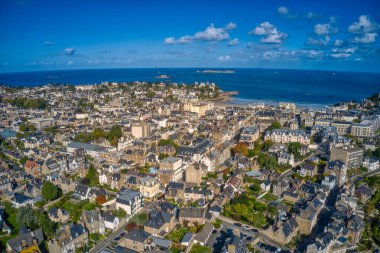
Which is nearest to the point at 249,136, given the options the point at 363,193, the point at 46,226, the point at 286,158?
the point at 286,158

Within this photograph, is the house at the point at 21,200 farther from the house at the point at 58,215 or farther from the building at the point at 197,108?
the building at the point at 197,108

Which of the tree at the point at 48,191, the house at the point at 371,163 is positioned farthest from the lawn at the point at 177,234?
the house at the point at 371,163

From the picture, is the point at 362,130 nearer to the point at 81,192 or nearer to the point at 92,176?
the point at 92,176

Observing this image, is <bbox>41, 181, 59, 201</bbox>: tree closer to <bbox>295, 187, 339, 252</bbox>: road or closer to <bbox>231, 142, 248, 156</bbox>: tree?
<bbox>295, 187, 339, 252</bbox>: road

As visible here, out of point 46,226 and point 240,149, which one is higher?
point 240,149

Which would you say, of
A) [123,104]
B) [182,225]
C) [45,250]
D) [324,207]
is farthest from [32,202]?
[123,104]

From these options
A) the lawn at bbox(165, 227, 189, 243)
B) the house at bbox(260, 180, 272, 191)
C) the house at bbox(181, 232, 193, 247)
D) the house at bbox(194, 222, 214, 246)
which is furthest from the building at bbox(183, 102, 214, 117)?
the house at bbox(181, 232, 193, 247)
